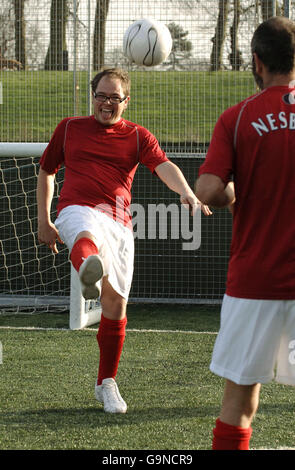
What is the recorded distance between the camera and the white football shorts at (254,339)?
7.63 feet

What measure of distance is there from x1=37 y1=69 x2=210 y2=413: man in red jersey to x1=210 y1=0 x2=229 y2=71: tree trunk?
4470 millimetres

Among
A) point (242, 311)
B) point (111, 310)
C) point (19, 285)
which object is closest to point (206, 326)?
point (19, 285)

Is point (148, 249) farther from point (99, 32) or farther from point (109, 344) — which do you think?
point (109, 344)

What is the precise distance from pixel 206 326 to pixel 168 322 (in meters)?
0.40

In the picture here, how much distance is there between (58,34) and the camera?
28.4ft

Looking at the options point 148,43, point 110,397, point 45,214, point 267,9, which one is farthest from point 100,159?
point 267,9

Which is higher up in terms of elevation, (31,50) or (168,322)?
(31,50)

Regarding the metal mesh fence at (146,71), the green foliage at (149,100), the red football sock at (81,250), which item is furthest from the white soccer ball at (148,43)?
the red football sock at (81,250)

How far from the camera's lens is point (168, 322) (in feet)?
22.9

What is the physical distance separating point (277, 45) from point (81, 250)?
60.6 inches

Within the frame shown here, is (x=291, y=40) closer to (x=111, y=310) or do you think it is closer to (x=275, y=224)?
(x=275, y=224)

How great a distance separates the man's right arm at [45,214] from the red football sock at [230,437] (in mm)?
1707

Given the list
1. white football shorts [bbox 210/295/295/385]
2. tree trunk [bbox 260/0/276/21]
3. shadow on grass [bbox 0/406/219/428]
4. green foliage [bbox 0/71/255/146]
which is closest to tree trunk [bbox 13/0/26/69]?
green foliage [bbox 0/71/255/146]

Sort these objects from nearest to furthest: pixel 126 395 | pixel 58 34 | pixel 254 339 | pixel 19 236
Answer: pixel 254 339 → pixel 126 395 → pixel 19 236 → pixel 58 34
